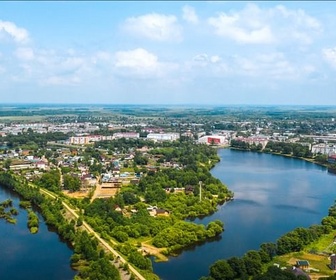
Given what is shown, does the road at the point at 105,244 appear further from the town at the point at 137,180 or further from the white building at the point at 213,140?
→ the white building at the point at 213,140

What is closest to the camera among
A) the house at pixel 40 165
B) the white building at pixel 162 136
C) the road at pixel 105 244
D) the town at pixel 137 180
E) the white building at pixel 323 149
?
the road at pixel 105 244

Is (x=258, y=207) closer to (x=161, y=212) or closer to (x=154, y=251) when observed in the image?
(x=161, y=212)

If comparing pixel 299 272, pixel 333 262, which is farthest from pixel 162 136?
pixel 299 272

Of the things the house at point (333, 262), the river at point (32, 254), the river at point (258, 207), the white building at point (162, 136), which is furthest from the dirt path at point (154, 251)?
the white building at point (162, 136)

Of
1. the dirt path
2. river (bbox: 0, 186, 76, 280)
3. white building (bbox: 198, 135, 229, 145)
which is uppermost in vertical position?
white building (bbox: 198, 135, 229, 145)

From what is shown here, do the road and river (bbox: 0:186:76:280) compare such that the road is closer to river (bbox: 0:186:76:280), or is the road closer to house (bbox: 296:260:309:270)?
river (bbox: 0:186:76:280)

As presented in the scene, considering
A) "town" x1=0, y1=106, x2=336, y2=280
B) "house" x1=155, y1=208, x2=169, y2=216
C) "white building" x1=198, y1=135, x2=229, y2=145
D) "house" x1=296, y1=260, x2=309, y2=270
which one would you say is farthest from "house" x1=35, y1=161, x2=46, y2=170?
"house" x1=296, y1=260, x2=309, y2=270
